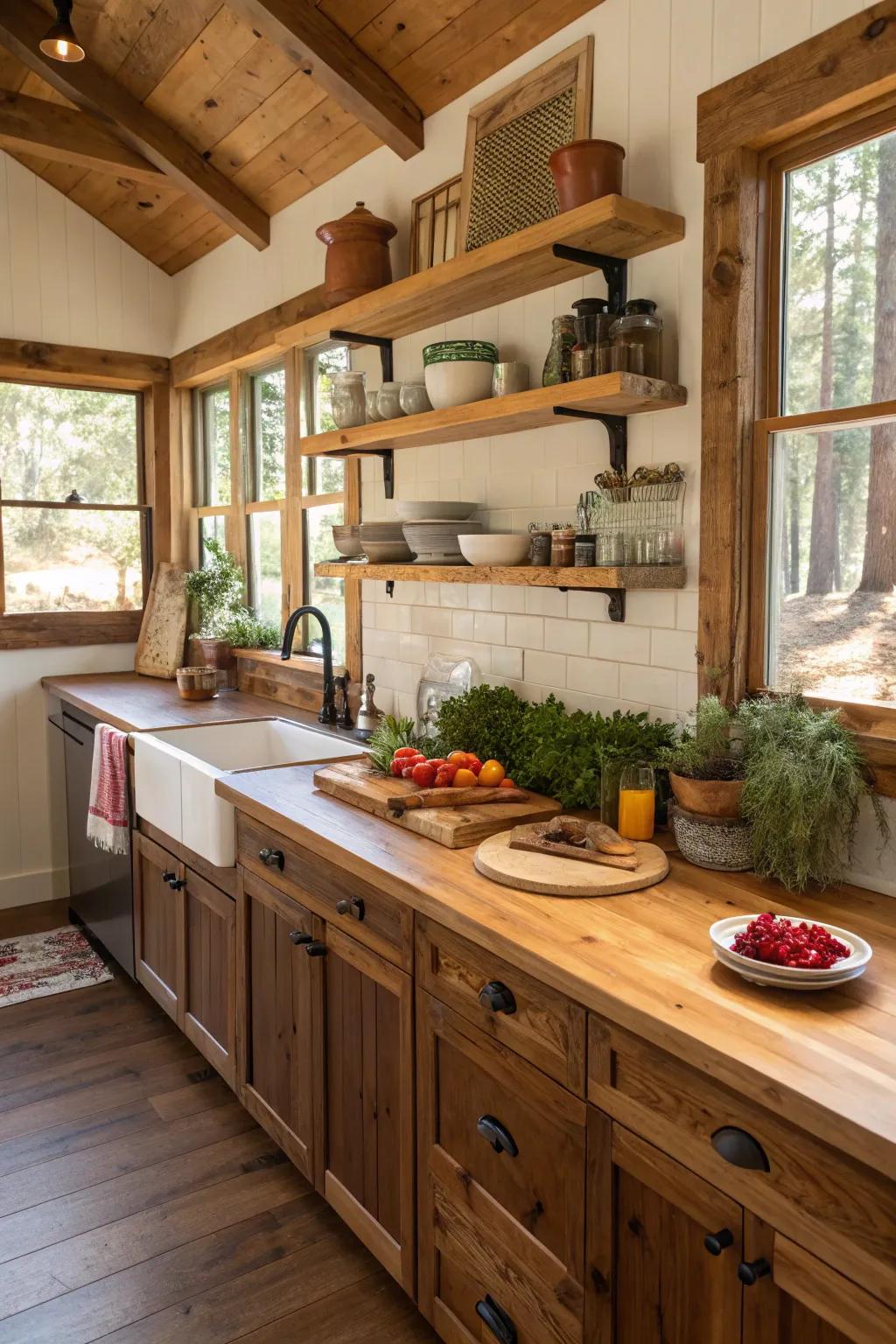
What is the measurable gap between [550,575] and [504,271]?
739mm

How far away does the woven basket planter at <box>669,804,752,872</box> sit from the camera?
1.83 m

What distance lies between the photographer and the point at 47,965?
378 centimetres

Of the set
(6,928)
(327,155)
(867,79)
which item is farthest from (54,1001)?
(867,79)

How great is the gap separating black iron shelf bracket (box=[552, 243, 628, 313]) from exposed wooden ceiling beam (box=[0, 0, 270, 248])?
80.5 inches

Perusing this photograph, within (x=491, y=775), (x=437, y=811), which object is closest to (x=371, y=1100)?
(x=437, y=811)

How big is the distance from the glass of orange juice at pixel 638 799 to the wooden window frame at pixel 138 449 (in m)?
3.29

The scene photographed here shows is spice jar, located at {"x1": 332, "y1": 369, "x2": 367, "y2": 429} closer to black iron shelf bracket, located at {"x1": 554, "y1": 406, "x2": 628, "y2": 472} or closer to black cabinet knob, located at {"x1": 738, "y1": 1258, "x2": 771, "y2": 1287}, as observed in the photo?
black iron shelf bracket, located at {"x1": 554, "y1": 406, "x2": 628, "y2": 472}

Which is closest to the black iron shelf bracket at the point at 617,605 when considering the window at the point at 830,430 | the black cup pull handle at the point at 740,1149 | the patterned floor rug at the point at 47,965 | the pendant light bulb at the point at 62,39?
the window at the point at 830,430

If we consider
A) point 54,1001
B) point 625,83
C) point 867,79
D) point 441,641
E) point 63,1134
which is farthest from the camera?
point 54,1001

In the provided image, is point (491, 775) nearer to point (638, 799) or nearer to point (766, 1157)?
point (638, 799)

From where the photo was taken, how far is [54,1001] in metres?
3.48

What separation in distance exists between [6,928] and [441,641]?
8.13 ft

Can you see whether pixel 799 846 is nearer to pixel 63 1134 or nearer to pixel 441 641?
pixel 441 641

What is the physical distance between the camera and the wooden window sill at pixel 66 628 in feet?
14.4
